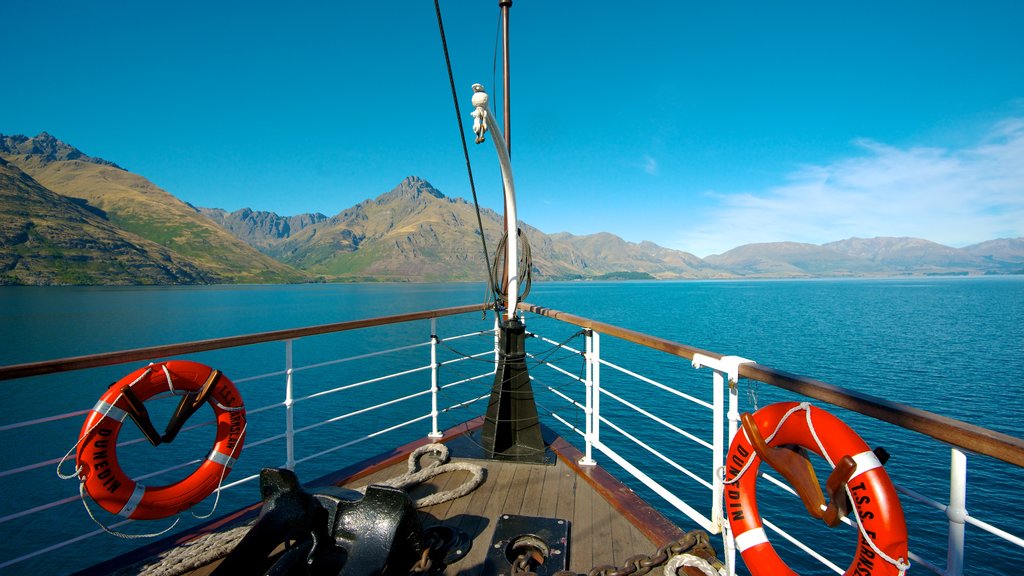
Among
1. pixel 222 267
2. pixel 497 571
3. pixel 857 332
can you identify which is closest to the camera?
pixel 497 571

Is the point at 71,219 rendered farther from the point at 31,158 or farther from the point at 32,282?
the point at 31,158

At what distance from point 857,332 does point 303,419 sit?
1048 inches

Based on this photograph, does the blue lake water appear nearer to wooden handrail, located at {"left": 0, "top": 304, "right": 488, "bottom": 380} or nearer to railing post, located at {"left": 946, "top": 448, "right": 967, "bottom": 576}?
railing post, located at {"left": 946, "top": 448, "right": 967, "bottom": 576}

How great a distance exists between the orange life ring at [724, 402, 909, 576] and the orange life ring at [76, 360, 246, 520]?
197 cm

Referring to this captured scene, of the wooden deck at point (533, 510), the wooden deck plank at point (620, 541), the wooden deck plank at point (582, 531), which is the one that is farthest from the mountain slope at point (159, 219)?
the wooden deck plank at point (620, 541)

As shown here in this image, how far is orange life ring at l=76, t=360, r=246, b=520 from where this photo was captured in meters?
1.79

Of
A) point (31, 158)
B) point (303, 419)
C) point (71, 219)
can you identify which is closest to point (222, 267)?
point (71, 219)

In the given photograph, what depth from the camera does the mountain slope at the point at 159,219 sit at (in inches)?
4606

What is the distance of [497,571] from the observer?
182 centimetres

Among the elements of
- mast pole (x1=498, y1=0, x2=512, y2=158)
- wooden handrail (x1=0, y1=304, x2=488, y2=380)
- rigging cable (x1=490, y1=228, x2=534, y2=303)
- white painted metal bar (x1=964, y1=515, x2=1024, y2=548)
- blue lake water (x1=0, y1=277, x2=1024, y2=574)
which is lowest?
blue lake water (x1=0, y1=277, x2=1024, y2=574)

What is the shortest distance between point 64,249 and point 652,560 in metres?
115

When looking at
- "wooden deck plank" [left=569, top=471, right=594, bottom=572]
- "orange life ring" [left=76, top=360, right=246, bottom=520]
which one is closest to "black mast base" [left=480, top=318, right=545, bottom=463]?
"wooden deck plank" [left=569, top=471, right=594, bottom=572]

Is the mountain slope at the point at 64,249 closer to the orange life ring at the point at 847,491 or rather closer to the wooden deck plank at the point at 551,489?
the wooden deck plank at the point at 551,489

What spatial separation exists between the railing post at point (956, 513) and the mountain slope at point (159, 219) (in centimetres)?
12418
